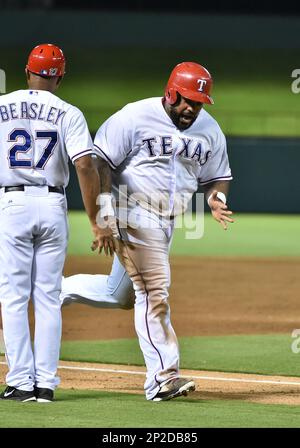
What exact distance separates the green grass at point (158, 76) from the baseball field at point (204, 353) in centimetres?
1711

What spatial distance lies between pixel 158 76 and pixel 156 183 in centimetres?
2944

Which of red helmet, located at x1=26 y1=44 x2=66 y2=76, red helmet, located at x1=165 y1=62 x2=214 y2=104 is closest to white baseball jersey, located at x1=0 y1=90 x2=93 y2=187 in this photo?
red helmet, located at x1=26 y1=44 x2=66 y2=76

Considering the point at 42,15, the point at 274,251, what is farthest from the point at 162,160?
the point at 42,15

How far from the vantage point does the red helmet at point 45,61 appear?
19.7ft

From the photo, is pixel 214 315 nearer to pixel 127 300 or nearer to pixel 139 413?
pixel 127 300

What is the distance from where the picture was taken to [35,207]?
589 cm

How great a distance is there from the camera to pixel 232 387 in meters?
7.20

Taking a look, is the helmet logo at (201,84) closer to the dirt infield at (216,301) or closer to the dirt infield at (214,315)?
the dirt infield at (214,315)

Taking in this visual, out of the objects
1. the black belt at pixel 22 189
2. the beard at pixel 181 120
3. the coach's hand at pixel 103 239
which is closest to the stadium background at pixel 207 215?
the coach's hand at pixel 103 239

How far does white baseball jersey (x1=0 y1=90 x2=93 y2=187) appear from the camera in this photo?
232 inches

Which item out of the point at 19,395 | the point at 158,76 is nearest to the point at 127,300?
the point at 19,395

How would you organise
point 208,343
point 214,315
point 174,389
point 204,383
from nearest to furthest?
point 174,389 < point 204,383 < point 208,343 < point 214,315

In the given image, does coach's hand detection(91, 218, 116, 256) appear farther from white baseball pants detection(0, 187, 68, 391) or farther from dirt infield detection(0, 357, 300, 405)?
dirt infield detection(0, 357, 300, 405)

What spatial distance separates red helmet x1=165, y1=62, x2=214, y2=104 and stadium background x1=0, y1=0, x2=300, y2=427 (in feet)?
6.03
